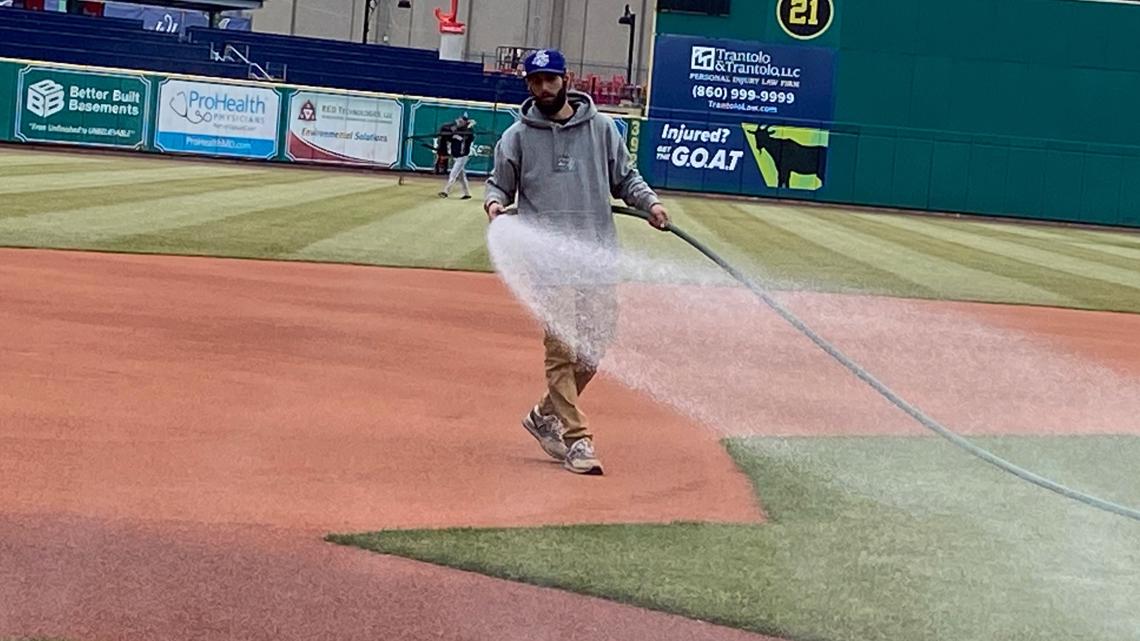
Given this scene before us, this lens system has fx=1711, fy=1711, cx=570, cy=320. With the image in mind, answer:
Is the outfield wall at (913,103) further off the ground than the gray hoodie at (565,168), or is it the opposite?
the outfield wall at (913,103)

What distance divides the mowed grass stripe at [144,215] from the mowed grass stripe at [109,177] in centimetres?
164

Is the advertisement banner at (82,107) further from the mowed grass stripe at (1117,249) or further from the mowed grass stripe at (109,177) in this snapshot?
the mowed grass stripe at (1117,249)

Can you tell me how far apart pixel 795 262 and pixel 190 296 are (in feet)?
30.7

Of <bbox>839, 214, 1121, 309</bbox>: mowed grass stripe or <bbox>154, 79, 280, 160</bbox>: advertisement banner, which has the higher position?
<bbox>154, 79, 280, 160</bbox>: advertisement banner

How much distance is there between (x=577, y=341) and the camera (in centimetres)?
746

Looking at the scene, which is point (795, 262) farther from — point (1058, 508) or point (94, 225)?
point (1058, 508)

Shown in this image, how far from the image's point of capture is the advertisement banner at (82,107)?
3766 centimetres

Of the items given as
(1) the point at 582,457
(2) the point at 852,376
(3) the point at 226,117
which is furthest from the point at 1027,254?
(1) the point at 582,457

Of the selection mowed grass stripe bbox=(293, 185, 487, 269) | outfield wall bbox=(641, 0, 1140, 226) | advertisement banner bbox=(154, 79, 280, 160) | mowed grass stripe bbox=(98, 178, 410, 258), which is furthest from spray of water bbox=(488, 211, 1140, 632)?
advertisement banner bbox=(154, 79, 280, 160)

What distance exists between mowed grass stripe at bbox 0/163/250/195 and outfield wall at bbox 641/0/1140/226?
1091cm

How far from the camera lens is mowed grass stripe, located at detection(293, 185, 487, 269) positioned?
18.0 m

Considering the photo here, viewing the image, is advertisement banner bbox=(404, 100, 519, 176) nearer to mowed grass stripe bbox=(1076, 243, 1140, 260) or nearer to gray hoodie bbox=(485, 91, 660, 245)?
mowed grass stripe bbox=(1076, 243, 1140, 260)

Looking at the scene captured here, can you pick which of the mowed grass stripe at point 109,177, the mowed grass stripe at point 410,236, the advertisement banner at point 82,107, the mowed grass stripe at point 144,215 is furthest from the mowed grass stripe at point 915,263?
the advertisement banner at point 82,107

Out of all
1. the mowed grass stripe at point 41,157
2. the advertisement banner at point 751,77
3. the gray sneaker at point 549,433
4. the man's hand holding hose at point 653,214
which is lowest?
the gray sneaker at point 549,433
